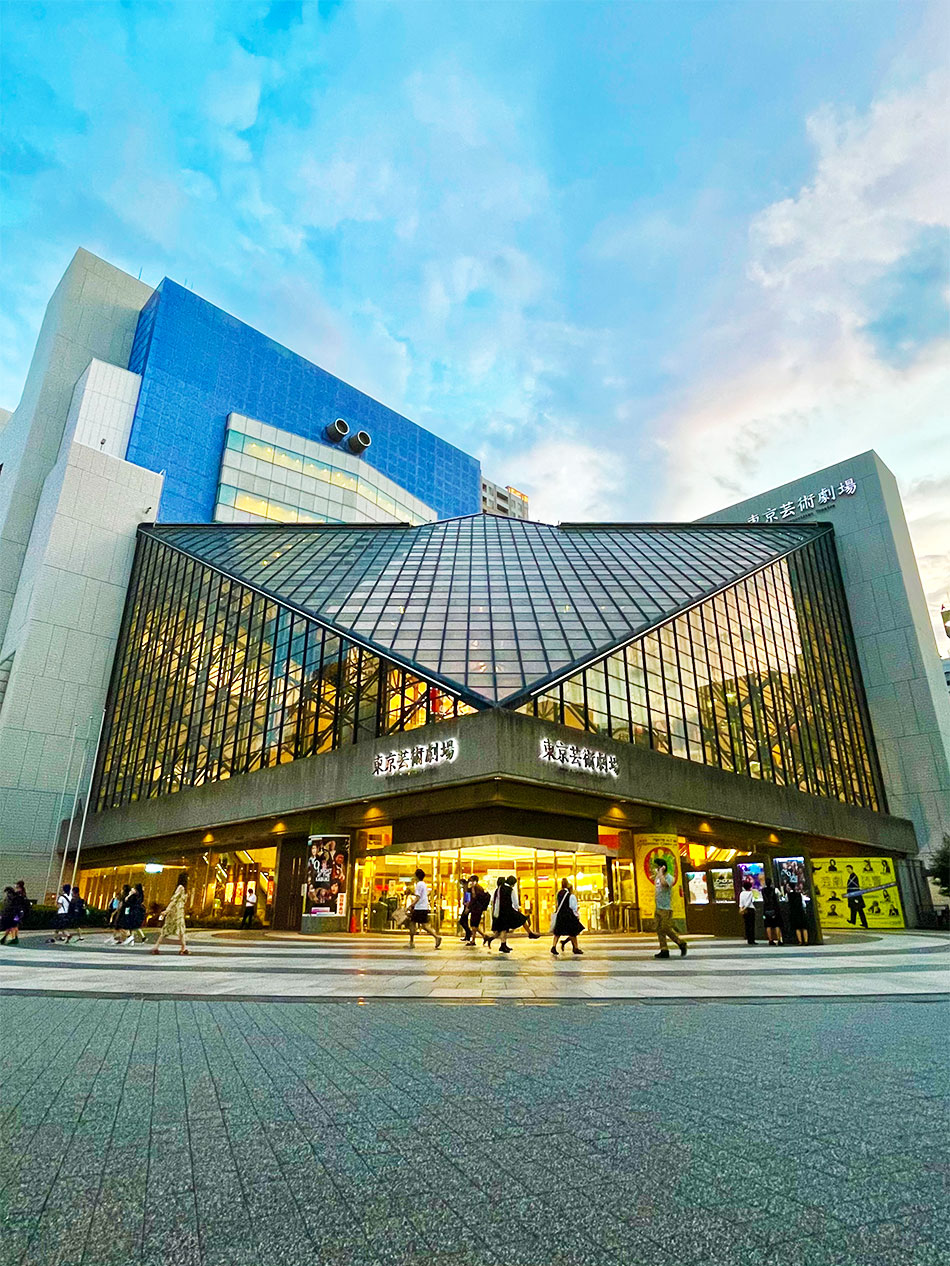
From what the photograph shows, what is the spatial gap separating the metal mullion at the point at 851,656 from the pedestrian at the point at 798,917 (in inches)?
1239

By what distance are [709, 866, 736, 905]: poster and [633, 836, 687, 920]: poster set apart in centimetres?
210

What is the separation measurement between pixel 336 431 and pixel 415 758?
186 ft

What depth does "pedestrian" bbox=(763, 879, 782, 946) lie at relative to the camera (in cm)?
2188

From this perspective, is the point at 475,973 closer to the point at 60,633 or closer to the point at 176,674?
the point at 176,674

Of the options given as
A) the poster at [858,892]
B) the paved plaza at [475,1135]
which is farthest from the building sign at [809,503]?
the paved plaza at [475,1135]

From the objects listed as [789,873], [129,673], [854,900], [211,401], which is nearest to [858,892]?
[854,900]

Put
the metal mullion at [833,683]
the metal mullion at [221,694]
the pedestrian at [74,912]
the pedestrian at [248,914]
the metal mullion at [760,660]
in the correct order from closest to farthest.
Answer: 1. the pedestrian at [74,912]
2. the pedestrian at [248,914]
3. the metal mullion at [221,694]
4. the metal mullion at [760,660]
5. the metal mullion at [833,683]

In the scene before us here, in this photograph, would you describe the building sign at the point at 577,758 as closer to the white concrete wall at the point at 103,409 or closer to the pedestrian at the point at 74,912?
the pedestrian at the point at 74,912

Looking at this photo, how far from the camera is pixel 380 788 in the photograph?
2634cm

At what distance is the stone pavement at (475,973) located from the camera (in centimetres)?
1016

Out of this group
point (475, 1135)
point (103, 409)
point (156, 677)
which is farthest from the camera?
point (103, 409)

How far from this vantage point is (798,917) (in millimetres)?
21828

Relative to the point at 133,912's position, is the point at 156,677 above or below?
above

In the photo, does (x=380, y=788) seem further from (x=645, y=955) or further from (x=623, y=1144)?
(x=623, y=1144)
